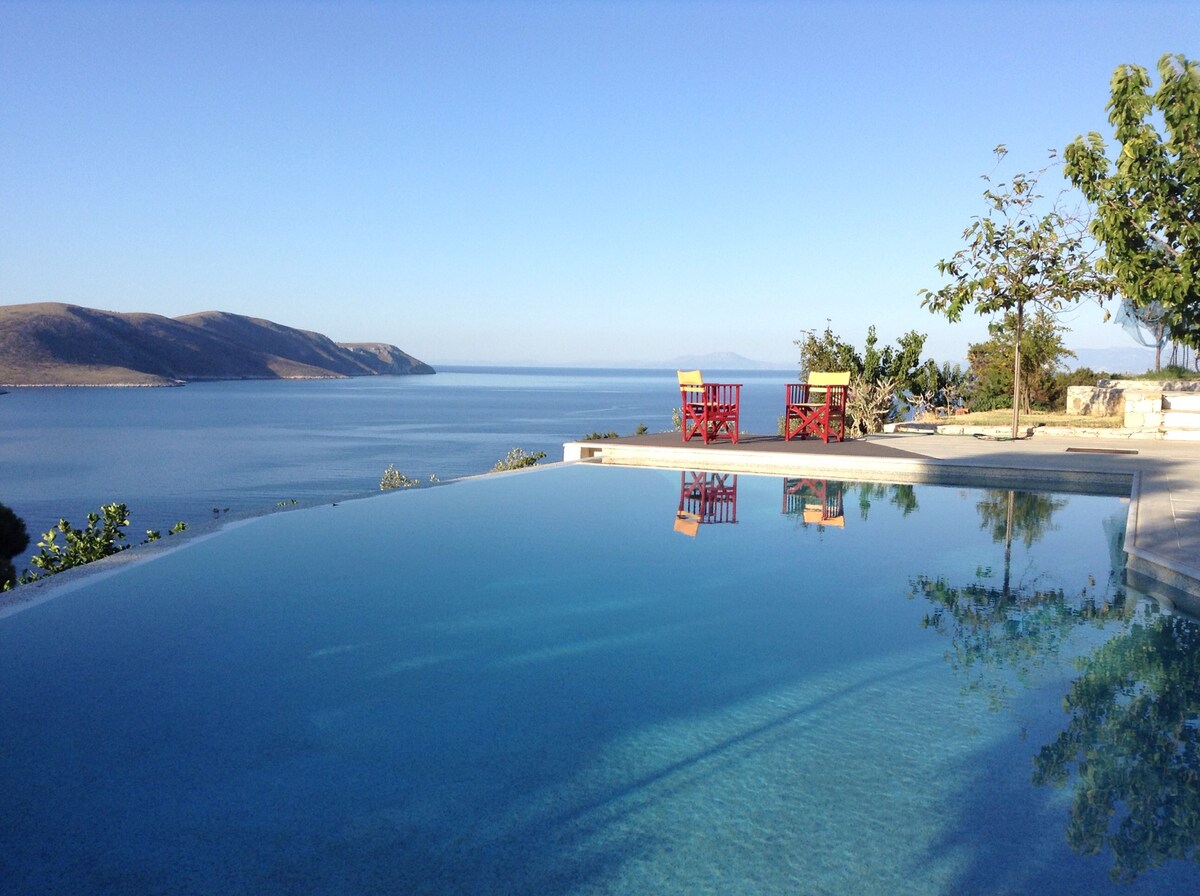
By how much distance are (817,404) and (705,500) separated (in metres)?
4.17

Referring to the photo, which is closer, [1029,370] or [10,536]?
[10,536]

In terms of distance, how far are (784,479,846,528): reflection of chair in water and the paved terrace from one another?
55cm

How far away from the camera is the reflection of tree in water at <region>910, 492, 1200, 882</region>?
2.70 metres

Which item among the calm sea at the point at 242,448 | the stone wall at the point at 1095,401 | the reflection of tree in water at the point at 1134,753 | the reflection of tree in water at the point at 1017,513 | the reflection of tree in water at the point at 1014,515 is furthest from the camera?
the calm sea at the point at 242,448

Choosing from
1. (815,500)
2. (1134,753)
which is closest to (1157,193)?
(815,500)

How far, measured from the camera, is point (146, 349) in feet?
383

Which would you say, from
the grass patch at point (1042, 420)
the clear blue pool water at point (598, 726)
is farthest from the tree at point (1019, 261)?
the clear blue pool water at point (598, 726)

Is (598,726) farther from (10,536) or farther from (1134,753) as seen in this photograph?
(10,536)

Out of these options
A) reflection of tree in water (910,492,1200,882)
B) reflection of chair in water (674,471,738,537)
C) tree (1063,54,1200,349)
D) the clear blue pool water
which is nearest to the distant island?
reflection of chair in water (674,471,738,537)

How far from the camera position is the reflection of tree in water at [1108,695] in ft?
8.85

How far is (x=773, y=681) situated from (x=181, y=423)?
5320 cm

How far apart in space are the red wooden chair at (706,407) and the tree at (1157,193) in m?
4.72

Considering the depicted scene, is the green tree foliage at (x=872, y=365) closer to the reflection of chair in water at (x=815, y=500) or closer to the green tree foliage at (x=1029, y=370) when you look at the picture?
the green tree foliage at (x=1029, y=370)

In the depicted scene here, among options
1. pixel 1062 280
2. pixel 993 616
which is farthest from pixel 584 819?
pixel 1062 280
